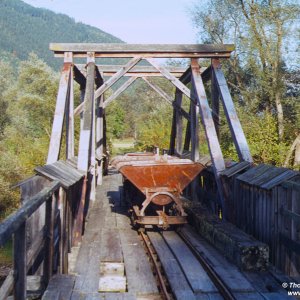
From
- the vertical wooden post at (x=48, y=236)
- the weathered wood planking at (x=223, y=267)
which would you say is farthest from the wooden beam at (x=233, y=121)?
the vertical wooden post at (x=48, y=236)

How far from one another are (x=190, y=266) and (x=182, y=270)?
21cm

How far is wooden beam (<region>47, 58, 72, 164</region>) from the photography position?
391 inches

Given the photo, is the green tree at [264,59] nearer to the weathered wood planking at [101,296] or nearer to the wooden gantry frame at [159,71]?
the wooden gantry frame at [159,71]

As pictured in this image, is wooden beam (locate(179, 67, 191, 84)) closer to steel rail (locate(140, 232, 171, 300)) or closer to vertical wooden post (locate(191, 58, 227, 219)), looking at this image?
vertical wooden post (locate(191, 58, 227, 219))

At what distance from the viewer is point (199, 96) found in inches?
453

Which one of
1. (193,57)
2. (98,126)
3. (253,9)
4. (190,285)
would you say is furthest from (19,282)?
(253,9)

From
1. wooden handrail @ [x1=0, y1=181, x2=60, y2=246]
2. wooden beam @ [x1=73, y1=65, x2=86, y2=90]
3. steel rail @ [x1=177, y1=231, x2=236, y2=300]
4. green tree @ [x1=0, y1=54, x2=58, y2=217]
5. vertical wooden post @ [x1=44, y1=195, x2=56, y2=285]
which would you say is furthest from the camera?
green tree @ [x1=0, y1=54, x2=58, y2=217]

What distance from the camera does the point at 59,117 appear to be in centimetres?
1049

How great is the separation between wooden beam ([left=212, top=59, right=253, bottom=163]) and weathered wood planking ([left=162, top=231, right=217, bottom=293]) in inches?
88.0

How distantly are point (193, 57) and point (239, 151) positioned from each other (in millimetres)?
3182

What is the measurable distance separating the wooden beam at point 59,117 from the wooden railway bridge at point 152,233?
0.02 m

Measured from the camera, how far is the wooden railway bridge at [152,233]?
5.43 metres

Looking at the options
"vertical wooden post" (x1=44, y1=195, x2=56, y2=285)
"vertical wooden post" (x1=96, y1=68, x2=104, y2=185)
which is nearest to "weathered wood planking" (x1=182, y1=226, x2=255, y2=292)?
"vertical wooden post" (x1=44, y1=195, x2=56, y2=285)

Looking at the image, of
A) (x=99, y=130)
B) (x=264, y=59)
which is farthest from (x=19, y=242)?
(x=264, y=59)
